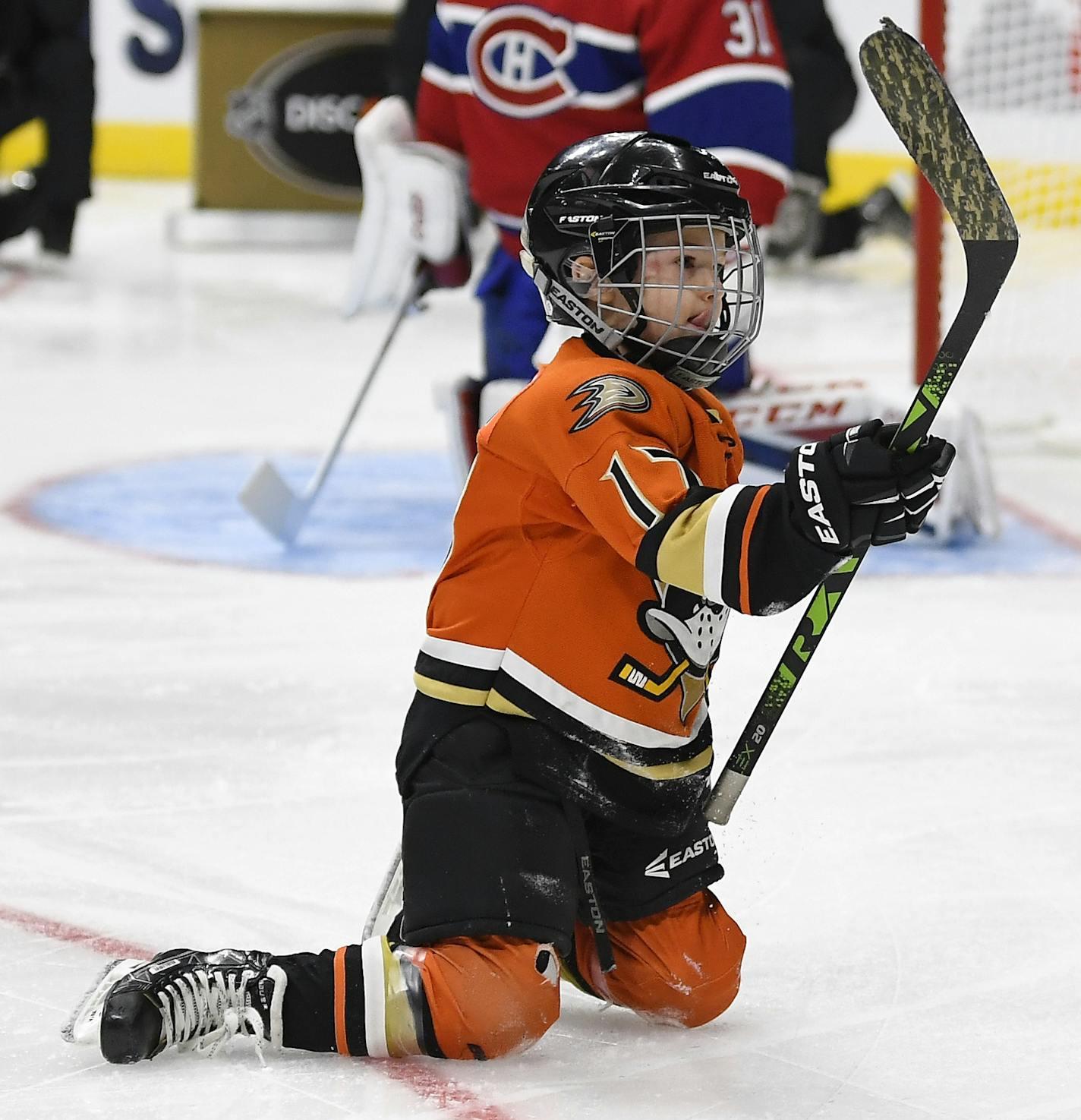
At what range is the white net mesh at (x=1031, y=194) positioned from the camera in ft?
15.9

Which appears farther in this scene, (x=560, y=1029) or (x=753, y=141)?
(x=753, y=141)

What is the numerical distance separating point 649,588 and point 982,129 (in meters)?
3.49

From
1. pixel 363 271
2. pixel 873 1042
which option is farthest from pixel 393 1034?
pixel 363 271

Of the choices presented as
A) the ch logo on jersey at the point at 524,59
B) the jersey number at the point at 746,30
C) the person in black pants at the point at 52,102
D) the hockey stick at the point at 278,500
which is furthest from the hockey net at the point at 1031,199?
the person in black pants at the point at 52,102

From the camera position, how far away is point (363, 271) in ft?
12.3

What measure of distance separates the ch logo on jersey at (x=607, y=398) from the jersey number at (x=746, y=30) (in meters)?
1.89

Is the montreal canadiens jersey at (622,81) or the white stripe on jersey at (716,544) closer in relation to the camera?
the white stripe on jersey at (716,544)

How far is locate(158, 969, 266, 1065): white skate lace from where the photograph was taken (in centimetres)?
155

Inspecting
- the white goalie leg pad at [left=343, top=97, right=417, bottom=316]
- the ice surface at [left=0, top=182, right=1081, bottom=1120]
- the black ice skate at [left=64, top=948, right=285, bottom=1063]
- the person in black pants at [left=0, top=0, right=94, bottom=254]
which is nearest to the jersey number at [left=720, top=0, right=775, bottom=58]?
the white goalie leg pad at [left=343, top=97, right=417, bottom=316]

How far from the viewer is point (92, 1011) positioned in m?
1.56

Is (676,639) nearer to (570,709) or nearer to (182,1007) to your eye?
(570,709)

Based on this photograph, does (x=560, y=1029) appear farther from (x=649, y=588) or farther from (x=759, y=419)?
(x=759, y=419)

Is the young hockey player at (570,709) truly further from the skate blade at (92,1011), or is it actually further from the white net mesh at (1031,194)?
the white net mesh at (1031,194)

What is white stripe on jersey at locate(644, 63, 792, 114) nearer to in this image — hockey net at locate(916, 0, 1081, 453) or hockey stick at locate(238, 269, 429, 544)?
hockey stick at locate(238, 269, 429, 544)
